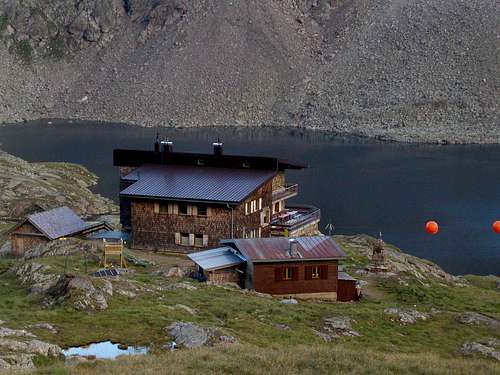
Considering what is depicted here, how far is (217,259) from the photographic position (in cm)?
4200

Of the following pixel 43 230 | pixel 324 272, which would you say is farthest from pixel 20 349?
pixel 43 230

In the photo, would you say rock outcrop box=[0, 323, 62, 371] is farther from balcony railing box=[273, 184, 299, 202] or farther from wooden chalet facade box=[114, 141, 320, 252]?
balcony railing box=[273, 184, 299, 202]

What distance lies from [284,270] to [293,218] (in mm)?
15549

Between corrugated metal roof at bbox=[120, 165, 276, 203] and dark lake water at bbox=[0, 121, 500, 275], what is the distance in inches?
808

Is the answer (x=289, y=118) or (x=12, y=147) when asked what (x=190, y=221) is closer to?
(x=12, y=147)

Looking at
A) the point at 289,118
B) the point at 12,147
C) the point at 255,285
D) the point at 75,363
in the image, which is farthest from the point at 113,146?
the point at 75,363

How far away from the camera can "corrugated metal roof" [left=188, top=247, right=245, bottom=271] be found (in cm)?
4106

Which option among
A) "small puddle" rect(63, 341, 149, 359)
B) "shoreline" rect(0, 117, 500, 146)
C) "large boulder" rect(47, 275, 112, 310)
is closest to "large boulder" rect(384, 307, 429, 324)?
"large boulder" rect(47, 275, 112, 310)

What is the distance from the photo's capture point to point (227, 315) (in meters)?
32.1

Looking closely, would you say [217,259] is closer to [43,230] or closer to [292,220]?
[43,230]

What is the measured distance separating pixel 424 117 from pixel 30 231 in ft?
426

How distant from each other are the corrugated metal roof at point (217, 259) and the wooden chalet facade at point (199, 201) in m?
6.15

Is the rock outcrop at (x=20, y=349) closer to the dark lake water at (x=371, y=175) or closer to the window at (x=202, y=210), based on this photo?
the window at (x=202, y=210)

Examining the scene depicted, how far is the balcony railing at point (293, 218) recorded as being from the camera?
53.8m
